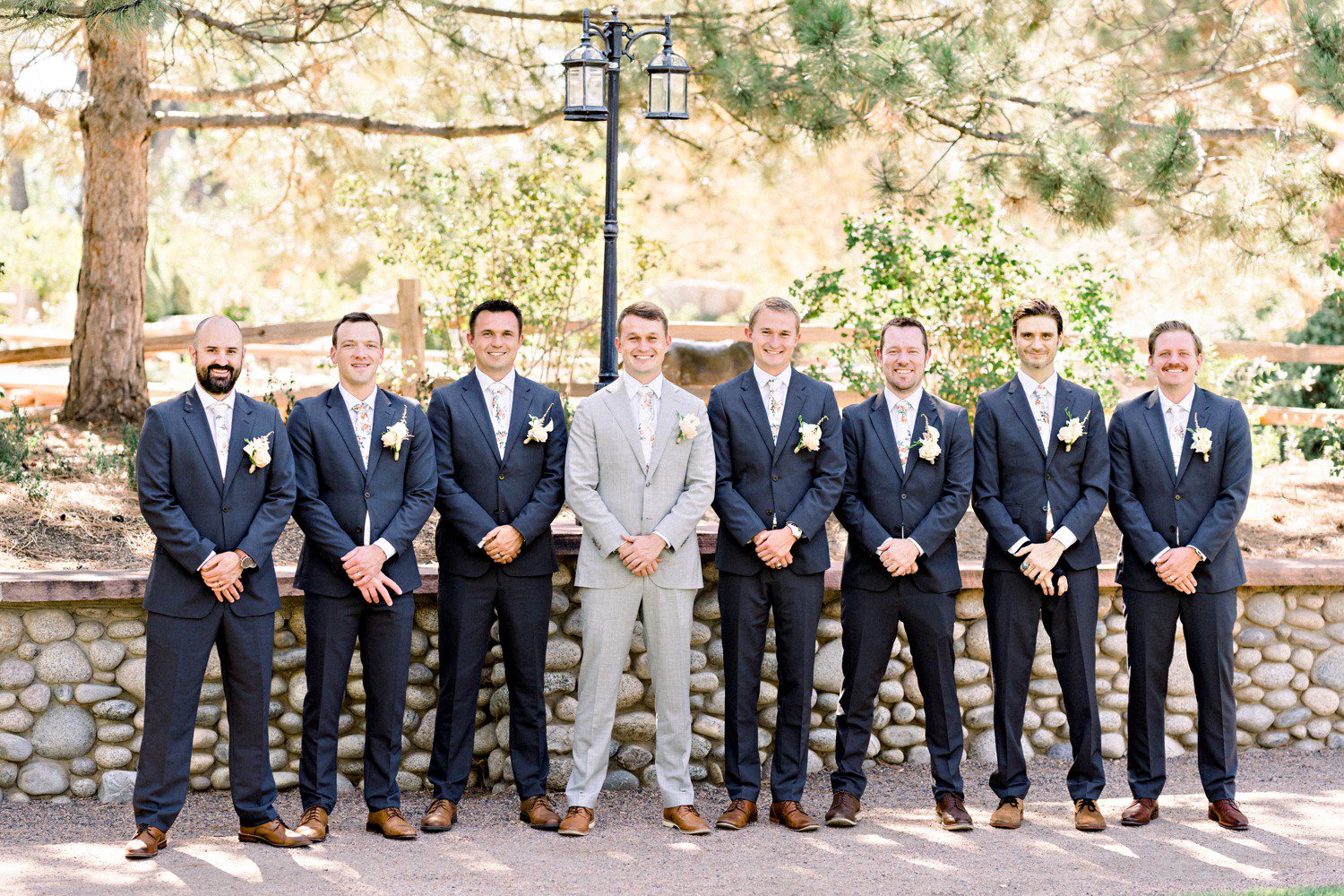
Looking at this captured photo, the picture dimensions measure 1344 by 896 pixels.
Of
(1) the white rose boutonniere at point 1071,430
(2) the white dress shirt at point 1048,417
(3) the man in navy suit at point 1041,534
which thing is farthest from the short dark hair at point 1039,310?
(1) the white rose boutonniere at point 1071,430

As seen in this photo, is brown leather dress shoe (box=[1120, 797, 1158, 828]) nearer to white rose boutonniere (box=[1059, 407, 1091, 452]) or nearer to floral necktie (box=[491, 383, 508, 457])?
white rose boutonniere (box=[1059, 407, 1091, 452])

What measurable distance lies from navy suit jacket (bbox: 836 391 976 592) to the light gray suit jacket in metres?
0.62

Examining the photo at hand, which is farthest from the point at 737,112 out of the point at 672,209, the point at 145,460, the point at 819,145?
the point at 672,209

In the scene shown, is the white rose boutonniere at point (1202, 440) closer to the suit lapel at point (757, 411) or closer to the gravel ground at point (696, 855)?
the gravel ground at point (696, 855)

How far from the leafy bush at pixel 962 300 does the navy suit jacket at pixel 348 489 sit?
3671mm

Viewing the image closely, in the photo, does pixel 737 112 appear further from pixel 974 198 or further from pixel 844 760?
pixel 844 760

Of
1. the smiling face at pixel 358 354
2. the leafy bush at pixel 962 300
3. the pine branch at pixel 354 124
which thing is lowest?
the smiling face at pixel 358 354

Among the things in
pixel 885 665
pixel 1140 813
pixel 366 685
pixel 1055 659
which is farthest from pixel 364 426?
pixel 1140 813

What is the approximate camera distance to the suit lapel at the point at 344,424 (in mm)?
5027

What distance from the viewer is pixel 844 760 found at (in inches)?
210

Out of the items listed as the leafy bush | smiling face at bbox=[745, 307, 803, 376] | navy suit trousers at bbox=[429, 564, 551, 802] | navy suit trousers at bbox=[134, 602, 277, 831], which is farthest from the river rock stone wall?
the leafy bush

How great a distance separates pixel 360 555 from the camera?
4906mm

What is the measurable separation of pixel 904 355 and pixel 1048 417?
0.63 meters

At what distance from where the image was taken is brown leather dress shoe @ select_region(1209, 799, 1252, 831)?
5254mm
